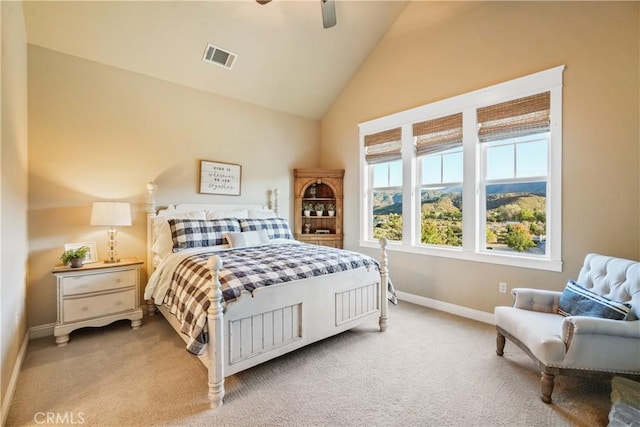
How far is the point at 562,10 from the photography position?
2.59 metres

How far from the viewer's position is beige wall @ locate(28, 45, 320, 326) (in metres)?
2.79

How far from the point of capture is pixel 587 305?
196 centimetres

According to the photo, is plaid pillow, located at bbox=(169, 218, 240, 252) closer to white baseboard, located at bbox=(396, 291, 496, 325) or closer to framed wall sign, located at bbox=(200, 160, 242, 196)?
framed wall sign, located at bbox=(200, 160, 242, 196)

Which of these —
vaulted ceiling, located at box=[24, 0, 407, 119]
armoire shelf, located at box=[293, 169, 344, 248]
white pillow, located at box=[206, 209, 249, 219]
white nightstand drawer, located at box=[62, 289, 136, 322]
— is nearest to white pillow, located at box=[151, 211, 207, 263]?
white pillow, located at box=[206, 209, 249, 219]

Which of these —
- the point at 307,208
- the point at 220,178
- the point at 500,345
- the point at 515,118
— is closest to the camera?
the point at 500,345

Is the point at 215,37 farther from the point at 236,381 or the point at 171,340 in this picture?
the point at 236,381

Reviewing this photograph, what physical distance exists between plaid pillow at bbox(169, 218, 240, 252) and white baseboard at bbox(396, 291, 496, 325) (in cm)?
248

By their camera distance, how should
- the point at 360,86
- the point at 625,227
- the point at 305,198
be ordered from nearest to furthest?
1. the point at 625,227
2. the point at 360,86
3. the point at 305,198

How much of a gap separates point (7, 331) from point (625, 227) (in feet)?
15.2

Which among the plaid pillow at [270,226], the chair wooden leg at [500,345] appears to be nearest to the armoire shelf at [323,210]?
the plaid pillow at [270,226]

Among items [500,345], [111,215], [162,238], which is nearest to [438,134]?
[500,345]

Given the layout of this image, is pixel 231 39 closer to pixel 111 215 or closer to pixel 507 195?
pixel 111 215

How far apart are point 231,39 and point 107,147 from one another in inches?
73.7

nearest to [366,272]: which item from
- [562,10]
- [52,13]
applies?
[562,10]
